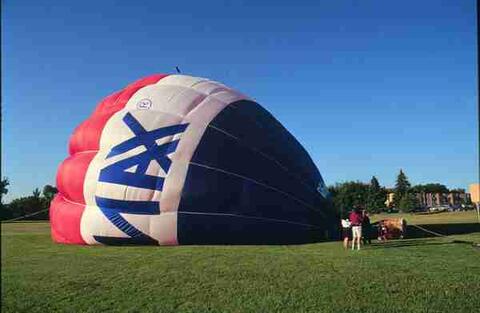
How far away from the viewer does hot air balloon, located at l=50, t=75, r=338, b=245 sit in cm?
1488

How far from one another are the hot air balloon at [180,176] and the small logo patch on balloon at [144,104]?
31 millimetres

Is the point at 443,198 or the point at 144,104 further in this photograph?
the point at 443,198

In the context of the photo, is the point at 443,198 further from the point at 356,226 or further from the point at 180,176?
the point at 180,176

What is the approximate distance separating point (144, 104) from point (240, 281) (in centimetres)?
884

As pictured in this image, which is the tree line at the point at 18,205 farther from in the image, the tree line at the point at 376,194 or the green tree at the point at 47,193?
the tree line at the point at 376,194

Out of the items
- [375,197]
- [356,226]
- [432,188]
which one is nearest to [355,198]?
[356,226]

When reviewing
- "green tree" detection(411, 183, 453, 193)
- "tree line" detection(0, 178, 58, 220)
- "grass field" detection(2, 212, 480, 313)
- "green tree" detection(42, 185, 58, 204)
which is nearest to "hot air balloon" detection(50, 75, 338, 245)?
"grass field" detection(2, 212, 480, 313)

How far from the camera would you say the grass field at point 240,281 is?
6641 mm

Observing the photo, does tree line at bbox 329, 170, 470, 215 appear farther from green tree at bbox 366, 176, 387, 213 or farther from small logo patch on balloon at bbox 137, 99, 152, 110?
small logo patch on balloon at bbox 137, 99, 152, 110

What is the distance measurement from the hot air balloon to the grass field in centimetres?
187

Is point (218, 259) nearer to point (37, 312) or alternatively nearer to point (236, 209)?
point (236, 209)

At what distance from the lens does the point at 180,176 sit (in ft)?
→ 48.9

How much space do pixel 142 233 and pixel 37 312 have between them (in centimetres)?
874

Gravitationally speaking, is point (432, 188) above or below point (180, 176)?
above
